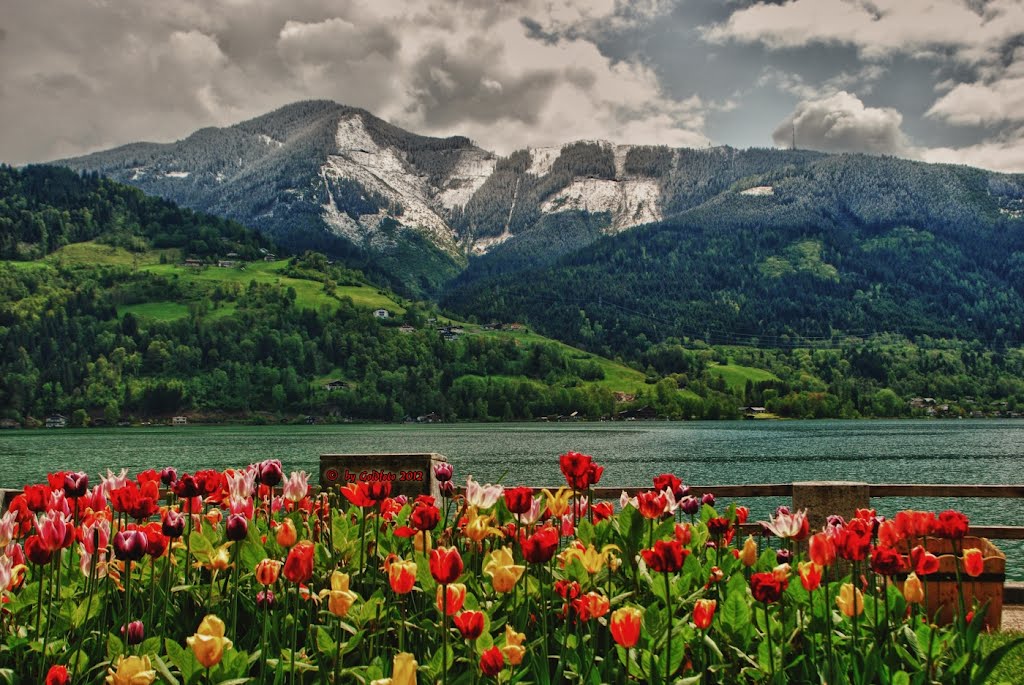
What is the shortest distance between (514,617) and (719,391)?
180522 millimetres

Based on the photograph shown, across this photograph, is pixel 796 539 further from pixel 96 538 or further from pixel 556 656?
pixel 96 538

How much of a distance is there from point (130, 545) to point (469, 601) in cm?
162

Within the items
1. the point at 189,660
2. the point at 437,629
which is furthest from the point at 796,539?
→ the point at 189,660

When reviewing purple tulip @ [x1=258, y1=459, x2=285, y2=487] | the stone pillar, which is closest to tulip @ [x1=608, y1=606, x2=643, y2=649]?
purple tulip @ [x1=258, y1=459, x2=285, y2=487]

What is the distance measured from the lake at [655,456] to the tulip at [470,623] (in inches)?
940

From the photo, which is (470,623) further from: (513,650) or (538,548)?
(538,548)

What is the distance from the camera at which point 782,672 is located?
395 cm

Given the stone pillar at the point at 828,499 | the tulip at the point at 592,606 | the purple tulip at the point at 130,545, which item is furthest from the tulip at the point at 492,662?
the stone pillar at the point at 828,499

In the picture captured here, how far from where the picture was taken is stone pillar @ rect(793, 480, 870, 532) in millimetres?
9359

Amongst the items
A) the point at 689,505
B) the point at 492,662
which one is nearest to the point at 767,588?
the point at 492,662

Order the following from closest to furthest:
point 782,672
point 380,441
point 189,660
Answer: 1. point 189,660
2. point 782,672
3. point 380,441

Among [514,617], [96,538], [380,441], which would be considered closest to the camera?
[96,538]

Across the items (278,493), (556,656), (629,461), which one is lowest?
(629,461)

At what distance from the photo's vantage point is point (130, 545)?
12.5 feet
